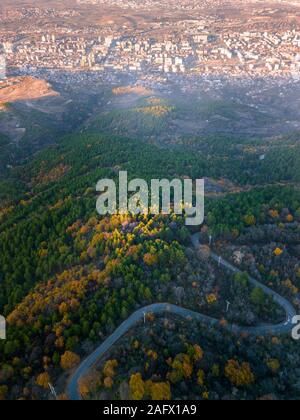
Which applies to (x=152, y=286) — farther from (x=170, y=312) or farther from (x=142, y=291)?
(x=170, y=312)

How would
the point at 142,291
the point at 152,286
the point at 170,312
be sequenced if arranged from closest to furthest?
the point at 170,312 → the point at 142,291 → the point at 152,286

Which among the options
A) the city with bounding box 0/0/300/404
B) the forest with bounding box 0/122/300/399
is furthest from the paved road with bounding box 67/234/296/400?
the forest with bounding box 0/122/300/399

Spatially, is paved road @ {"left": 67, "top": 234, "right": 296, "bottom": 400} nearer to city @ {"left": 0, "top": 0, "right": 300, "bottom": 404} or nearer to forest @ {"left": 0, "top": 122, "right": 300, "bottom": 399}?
city @ {"left": 0, "top": 0, "right": 300, "bottom": 404}

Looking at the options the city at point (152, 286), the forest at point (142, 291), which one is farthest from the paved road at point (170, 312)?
the forest at point (142, 291)

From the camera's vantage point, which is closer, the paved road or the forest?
the forest

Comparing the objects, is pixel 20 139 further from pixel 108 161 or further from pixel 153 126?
pixel 108 161

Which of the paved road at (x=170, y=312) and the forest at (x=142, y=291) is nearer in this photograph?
the forest at (x=142, y=291)

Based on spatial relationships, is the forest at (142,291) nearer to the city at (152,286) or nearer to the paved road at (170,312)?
the city at (152,286)

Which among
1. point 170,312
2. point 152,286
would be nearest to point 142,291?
point 152,286
